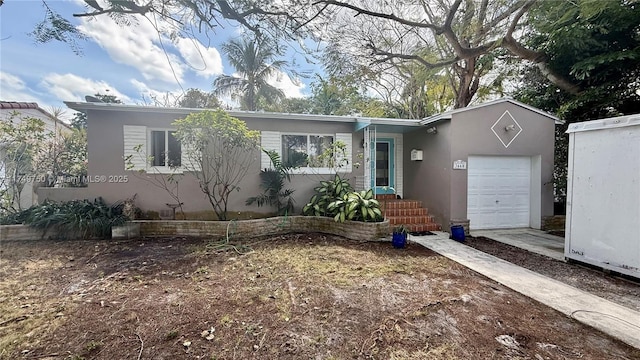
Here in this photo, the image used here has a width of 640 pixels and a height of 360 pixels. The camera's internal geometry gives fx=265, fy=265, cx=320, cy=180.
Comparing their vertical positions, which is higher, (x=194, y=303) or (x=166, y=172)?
(x=166, y=172)

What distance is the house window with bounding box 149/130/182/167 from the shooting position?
7.31 m

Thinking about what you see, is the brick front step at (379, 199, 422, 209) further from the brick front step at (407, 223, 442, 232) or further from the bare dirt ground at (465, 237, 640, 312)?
the bare dirt ground at (465, 237, 640, 312)

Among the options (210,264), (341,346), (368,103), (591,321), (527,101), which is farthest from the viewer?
(368,103)

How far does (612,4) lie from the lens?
6402mm

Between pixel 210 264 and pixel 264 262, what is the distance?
3.13 feet

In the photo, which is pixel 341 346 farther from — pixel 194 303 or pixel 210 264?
pixel 210 264

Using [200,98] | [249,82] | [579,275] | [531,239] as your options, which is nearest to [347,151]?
[531,239]

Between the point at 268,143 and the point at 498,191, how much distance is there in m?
6.93

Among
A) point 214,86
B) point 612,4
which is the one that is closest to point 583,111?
point 612,4

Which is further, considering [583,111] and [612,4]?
[583,111]

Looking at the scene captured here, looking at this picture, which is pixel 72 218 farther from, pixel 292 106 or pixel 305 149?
pixel 292 106

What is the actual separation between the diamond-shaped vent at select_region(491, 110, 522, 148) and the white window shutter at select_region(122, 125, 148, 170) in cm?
967

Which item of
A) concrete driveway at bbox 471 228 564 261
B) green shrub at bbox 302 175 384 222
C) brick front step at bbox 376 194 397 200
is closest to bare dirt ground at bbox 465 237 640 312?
concrete driveway at bbox 471 228 564 261

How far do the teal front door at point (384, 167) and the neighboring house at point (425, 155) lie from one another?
62 centimetres
